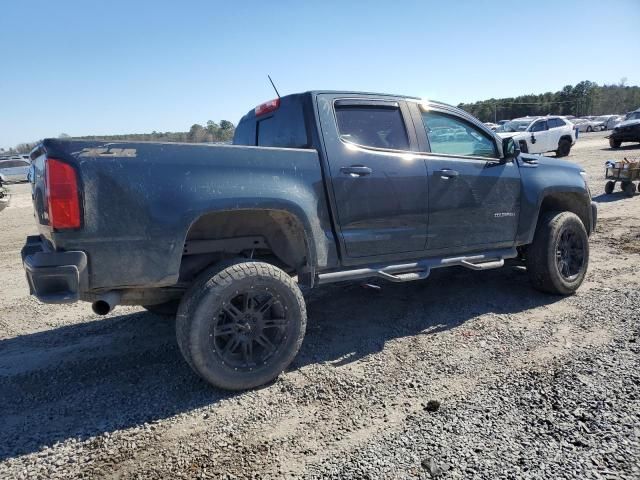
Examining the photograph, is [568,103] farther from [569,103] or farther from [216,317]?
[216,317]

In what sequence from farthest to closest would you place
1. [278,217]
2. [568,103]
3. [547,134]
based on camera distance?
[568,103], [547,134], [278,217]

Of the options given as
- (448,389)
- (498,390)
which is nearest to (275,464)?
(448,389)

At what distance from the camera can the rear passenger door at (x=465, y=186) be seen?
408 centimetres

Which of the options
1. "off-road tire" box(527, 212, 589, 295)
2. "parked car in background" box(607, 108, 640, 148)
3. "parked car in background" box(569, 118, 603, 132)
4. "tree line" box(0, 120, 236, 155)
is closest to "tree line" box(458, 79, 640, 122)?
"parked car in background" box(569, 118, 603, 132)

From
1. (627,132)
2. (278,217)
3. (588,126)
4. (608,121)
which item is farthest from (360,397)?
(608,121)

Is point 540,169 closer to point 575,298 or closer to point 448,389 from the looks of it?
point 575,298

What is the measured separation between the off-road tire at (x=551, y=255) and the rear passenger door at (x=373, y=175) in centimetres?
155

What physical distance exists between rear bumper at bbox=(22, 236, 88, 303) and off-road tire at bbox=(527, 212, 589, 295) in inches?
165

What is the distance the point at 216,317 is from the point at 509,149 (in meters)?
3.28

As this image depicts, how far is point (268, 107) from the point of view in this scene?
13.3 feet

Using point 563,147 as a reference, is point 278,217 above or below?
below

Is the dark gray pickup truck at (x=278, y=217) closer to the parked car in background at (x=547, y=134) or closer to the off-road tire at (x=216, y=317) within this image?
the off-road tire at (x=216, y=317)

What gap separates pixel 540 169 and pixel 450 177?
1.35m

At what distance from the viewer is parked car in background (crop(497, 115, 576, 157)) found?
19.2 m
